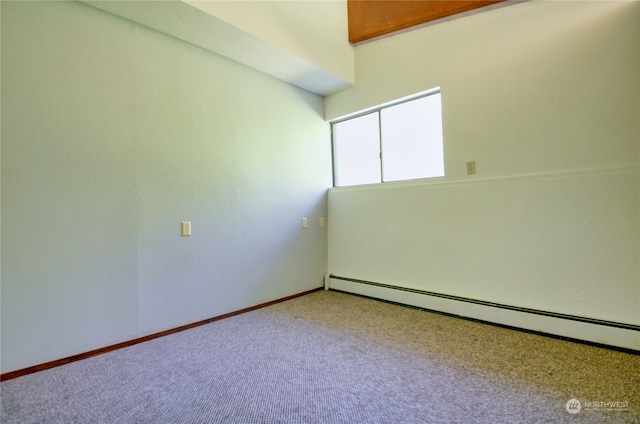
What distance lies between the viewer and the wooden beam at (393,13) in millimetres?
2553

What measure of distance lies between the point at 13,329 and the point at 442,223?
10.3 ft

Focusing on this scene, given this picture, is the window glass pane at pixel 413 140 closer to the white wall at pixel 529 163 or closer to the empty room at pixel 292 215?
the empty room at pixel 292 215

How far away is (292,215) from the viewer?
3.27m

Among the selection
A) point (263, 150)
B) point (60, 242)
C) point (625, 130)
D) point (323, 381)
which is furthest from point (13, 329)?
point (625, 130)

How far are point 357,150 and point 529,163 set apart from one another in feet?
5.77

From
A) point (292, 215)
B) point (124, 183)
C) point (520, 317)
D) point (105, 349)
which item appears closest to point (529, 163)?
point (520, 317)

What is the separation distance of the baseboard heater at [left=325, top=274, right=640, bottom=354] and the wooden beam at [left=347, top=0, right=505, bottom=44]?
8.10 feet

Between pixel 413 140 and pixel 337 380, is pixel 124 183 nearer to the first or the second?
pixel 337 380

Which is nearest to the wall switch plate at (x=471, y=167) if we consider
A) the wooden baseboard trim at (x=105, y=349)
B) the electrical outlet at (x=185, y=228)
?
the wooden baseboard trim at (x=105, y=349)

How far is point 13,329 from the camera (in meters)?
1.71

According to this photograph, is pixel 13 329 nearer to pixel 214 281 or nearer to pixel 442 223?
pixel 214 281

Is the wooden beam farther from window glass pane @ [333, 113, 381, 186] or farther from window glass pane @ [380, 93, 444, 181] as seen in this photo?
window glass pane @ [333, 113, 381, 186]

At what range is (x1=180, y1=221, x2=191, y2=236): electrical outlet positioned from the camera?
2.42 meters

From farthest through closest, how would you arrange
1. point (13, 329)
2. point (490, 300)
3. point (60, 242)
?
point (490, 300) → point (60, 242) → point (13, 329)
